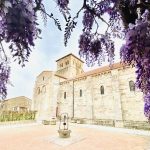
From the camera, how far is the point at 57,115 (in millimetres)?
31359

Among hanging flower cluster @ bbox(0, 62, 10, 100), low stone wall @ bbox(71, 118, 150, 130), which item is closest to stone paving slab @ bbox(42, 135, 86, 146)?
low stone wall @ bbox(71, 118, 150, 130)

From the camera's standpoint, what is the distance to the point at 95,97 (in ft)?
85.3

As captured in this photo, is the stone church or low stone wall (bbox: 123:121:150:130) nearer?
low stone wall (bbox: 123:121:150:130)

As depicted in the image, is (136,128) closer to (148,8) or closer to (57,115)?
(57,115)

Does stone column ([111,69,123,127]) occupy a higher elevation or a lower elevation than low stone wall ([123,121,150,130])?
higher

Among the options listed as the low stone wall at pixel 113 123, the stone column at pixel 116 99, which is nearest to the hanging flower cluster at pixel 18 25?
the low stone wall at pixel 113 123

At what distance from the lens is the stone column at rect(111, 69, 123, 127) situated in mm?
21125

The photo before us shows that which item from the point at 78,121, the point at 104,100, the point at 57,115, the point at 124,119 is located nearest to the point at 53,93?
the point at 57,115

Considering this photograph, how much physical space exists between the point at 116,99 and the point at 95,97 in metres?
4.18

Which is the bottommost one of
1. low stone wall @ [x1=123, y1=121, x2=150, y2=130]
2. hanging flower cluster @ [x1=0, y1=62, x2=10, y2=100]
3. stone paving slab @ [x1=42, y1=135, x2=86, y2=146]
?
stone paving slab @ [x1=42, y1=135, x2=86, y2=146]

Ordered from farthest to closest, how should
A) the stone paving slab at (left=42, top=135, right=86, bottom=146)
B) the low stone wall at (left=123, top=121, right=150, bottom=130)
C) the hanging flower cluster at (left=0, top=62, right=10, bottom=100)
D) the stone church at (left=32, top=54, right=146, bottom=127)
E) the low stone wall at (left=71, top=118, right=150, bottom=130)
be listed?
the stone church at (left=32, top=54, right=146, bottom=127)
the low stone wall at (left=71, top=118, right=150, bottom=130)
the low stone wall at (left=123, top=121, right=150, bottom=130)
the stone paving slab at (left=42, top=135, right=86, bottom=146)
the hanging flower cluster at (left=0, top=62, right=10, bottom=100)

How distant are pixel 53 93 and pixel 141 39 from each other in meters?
31.3

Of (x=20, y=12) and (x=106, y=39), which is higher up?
(x=106, y=39)

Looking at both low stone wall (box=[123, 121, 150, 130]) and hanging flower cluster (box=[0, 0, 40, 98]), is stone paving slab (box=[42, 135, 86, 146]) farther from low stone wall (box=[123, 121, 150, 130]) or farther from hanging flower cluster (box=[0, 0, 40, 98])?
hanging flower cluster (box=[0, 0, 40, 98])
